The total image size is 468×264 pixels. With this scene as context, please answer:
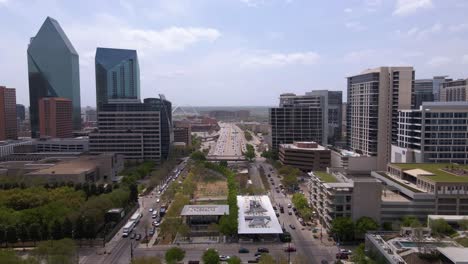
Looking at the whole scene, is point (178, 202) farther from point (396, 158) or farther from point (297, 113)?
point (297, 113)

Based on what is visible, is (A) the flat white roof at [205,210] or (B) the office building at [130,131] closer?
Result: (A) the flat white roof at [205,210]

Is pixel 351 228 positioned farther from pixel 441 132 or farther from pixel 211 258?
pixel 441 132

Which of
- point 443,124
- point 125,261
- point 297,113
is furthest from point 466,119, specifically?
point 125,261

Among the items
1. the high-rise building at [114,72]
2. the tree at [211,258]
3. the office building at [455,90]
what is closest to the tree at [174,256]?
the tree at [211,258]

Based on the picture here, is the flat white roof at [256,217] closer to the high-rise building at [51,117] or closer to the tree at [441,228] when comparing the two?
the tree at [441,228]

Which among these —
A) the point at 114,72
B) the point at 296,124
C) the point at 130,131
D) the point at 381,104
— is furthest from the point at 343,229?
the point at 114,72

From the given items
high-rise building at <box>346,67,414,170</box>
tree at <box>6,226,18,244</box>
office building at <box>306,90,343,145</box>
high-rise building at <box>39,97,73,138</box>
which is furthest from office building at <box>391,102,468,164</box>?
high-rise building at <box>39,97,73,138</box>
